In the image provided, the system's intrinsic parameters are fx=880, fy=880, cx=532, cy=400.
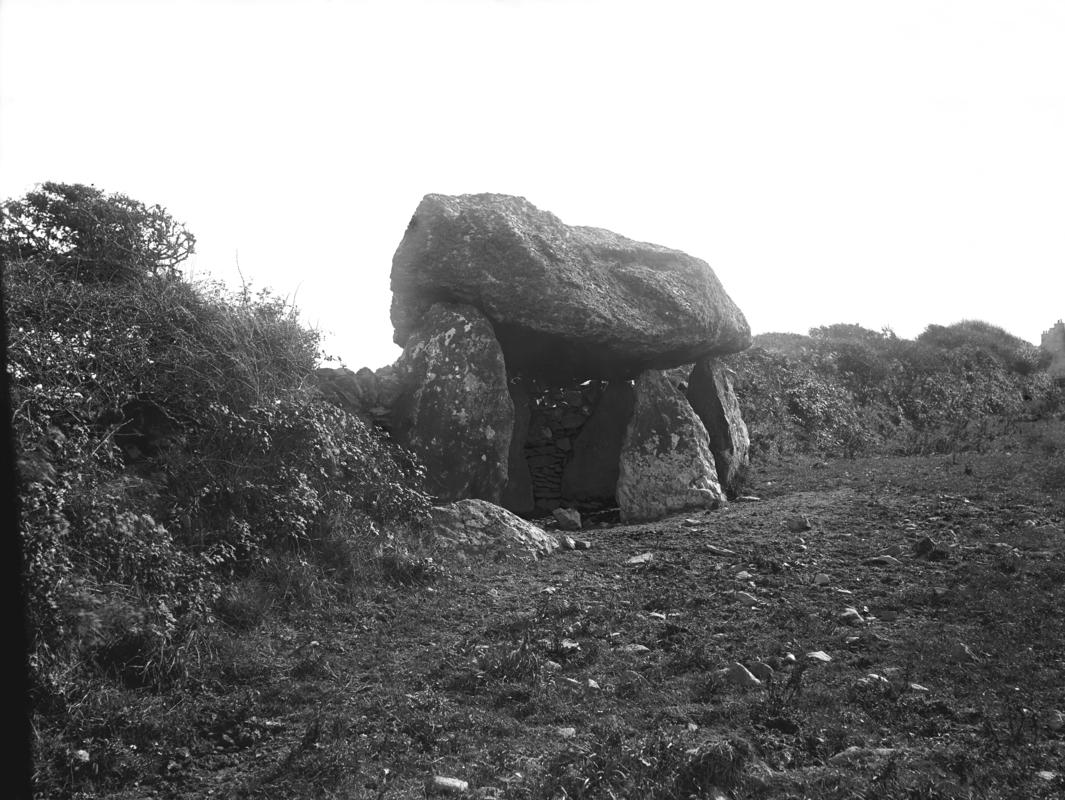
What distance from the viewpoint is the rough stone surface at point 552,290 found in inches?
453

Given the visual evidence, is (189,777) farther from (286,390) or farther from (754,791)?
(286,390)

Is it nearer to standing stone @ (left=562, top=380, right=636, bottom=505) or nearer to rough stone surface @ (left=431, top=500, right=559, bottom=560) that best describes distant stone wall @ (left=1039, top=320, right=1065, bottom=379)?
standing stone @ (left=562, top=380, right=636, bottom=505)

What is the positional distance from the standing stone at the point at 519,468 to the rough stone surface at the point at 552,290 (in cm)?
70

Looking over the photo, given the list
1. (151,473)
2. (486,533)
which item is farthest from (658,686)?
(151,473)

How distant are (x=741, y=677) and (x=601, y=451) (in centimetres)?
732

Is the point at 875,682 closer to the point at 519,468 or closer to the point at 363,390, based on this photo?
the point at 363,390

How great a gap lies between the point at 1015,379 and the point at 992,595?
20893 mm

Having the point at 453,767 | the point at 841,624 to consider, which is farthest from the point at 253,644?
the point at 841,624

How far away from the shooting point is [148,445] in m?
7.59

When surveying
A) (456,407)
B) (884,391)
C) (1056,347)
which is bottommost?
(456,407)

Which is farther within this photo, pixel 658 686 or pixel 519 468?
pixel 519 468

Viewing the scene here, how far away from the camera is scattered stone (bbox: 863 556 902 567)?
322 inches

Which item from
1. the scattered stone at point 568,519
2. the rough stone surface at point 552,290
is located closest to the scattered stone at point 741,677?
the scattered stone at point 568,519

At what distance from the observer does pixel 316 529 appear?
760cm
